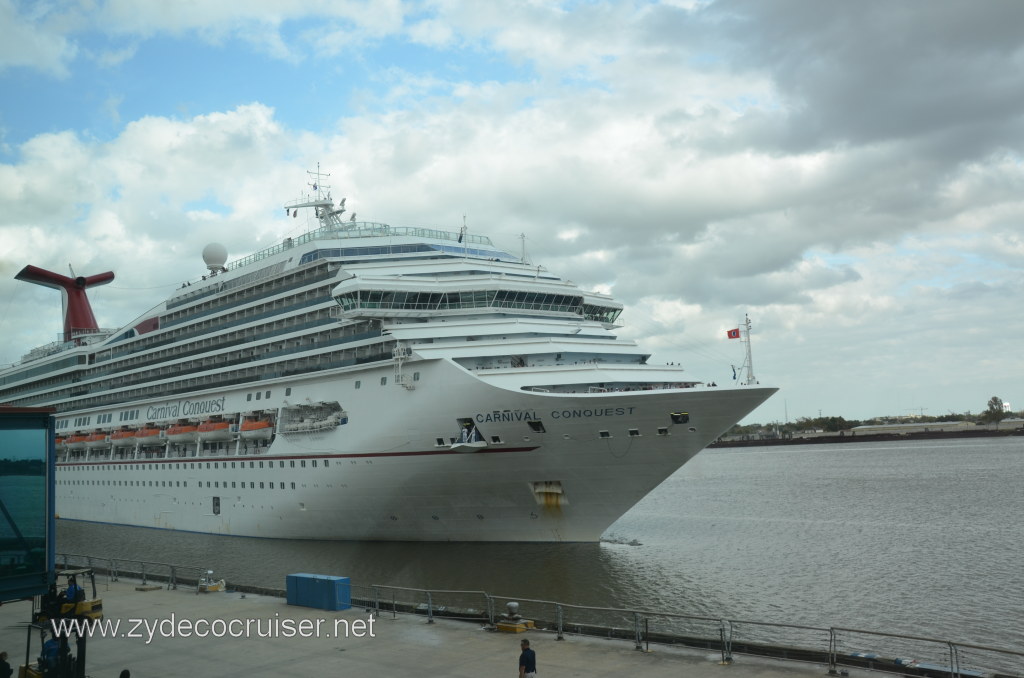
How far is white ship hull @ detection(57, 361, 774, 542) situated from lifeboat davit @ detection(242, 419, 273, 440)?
831 mm

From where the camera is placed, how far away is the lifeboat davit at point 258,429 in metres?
34.3

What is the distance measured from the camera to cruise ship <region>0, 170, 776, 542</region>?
26.8 meters

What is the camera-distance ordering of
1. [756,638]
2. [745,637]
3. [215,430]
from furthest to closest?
1. [215,430]
2. [745,637]
3. [756,638]

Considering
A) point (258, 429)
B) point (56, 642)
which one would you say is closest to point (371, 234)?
point (258, 429)

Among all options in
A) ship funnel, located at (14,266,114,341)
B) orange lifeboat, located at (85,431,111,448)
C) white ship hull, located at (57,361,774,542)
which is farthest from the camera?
ship funnel, located at (14,266,114,341)

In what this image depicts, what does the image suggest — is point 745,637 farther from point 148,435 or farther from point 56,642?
point 148,435

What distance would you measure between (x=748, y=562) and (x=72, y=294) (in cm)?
5794

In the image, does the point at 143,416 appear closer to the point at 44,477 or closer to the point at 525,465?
the point at 525,465

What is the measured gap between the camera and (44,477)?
13.9 meters

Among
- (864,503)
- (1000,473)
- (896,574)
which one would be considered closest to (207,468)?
(896,574)

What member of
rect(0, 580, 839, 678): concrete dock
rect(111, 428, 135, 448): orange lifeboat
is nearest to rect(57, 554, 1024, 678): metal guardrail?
rect(0, 580, 839, 678): concrete dock

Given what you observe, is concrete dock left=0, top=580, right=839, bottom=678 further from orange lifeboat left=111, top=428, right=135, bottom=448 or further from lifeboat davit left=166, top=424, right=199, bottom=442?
orange lifeboat left=111, top=428, right=135, bottom=448

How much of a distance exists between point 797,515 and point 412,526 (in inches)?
889

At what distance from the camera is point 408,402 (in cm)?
2825
